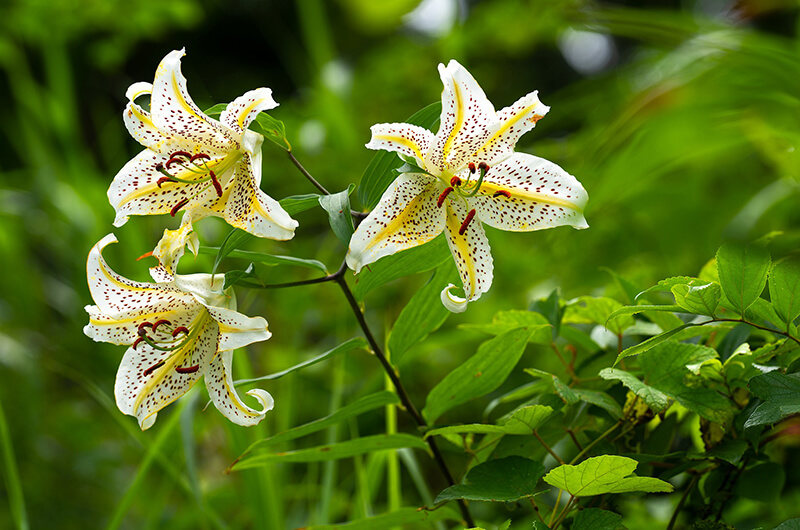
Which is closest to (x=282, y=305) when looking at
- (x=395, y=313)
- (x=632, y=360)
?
(x=395, y=313)

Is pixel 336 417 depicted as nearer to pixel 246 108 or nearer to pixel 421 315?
pixel 421 315

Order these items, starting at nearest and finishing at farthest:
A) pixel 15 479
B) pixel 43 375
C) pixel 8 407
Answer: pixel 15 479 < pixel 8 407 < pixel 43 375

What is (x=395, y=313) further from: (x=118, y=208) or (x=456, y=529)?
(x=118, y=208)

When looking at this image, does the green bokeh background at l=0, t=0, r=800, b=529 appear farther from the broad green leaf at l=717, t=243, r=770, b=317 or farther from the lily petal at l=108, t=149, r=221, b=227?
the lily petal at l=108, t=149, r=221, b=227

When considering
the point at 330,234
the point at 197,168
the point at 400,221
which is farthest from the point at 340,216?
the point at 330,234

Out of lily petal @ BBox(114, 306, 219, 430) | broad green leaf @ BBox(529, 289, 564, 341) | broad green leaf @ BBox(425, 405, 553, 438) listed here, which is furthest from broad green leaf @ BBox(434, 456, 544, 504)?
lily petal @ BBox(114, 306, 219, 430)

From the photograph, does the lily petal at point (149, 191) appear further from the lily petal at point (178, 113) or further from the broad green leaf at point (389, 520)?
the broad green leaf at point (389, 520)

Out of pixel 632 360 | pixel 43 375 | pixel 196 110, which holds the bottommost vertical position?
pixel 43 375
